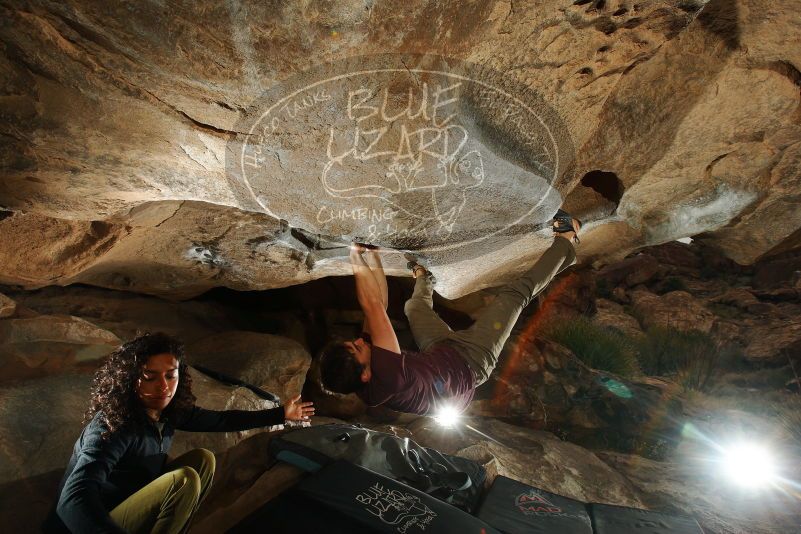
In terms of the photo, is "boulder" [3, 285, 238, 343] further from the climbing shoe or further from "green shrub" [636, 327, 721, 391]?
"green shrub" [636, 327, 721, 391]

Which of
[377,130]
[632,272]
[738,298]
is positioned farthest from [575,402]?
[632,272]

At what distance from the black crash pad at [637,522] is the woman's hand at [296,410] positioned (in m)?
2.04

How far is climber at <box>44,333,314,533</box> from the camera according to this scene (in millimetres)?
1721

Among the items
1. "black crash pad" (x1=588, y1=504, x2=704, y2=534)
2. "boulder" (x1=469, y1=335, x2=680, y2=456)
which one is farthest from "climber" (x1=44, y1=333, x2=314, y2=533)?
"boulder" (x1=469, y1=335, x2=680, y2=456)

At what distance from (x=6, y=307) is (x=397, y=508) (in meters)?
3.05

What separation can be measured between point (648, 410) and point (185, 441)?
5465mm

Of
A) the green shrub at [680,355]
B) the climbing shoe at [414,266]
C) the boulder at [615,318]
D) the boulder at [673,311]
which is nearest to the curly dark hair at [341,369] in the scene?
the climbing shoe at [414,266]

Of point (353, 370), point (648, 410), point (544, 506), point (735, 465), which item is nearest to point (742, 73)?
point (353, 370)

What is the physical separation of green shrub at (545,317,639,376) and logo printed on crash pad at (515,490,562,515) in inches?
170

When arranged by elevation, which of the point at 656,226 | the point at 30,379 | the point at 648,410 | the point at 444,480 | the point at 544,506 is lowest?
the point at 30,379

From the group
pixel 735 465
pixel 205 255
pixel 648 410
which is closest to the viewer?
pixel 205 255

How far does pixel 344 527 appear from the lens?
1983 millimetres

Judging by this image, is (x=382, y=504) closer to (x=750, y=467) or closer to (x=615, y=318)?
(x=750, y=467)

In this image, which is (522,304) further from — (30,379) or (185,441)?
(30,379)
